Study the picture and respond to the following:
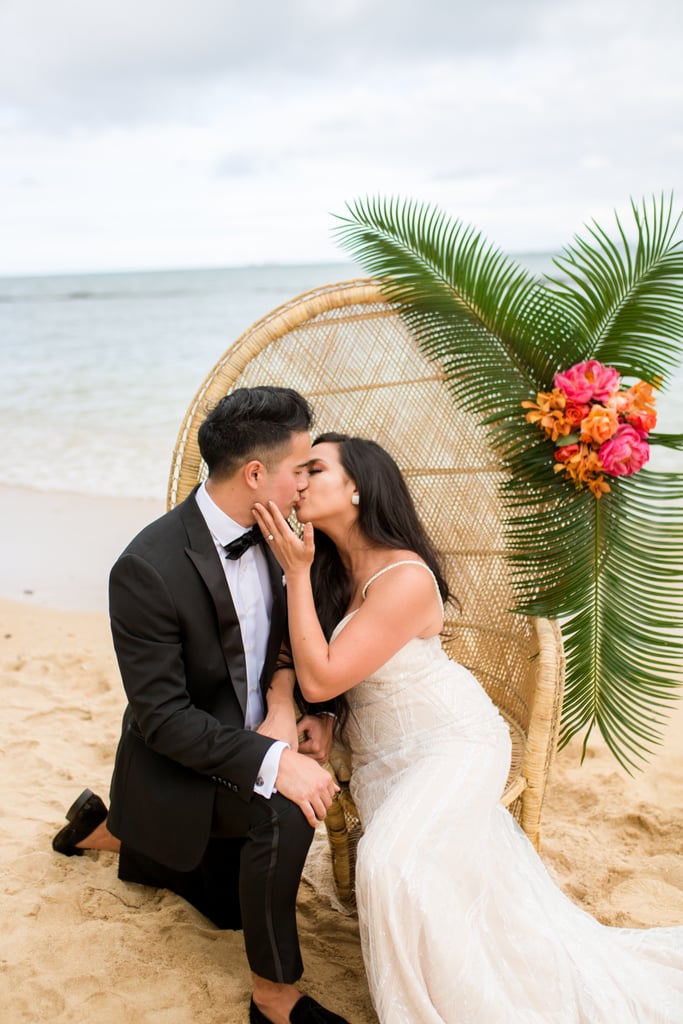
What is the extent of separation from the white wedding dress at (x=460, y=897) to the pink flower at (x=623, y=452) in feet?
2.85

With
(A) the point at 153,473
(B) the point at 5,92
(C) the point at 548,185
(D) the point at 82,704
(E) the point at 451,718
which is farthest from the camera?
(C) the point at 548,185

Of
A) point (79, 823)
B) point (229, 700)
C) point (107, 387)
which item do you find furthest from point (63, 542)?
point (107, 387)

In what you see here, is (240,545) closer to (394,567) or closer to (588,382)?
(394,567)

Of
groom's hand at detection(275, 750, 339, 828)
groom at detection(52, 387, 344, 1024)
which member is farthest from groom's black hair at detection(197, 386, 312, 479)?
groom's hand at detection(275, 750, 339, 828)

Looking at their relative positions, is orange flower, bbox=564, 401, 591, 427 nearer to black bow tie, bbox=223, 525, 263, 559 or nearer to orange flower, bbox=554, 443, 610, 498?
orange flower, bbox=554, 443, 610, 498

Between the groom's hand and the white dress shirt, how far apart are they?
58 mm

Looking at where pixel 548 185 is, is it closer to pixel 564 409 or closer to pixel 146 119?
pixel 146 119

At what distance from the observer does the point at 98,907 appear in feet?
9.20

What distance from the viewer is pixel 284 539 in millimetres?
2457

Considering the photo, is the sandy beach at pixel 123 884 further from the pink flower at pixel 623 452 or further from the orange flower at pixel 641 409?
the orange flower at pixel 641 409

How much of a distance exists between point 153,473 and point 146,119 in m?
11.1

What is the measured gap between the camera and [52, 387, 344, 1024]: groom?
7.45ft

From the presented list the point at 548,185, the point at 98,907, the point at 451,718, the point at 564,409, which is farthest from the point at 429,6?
the point at 548,185

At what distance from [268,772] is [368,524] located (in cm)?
Result: 86
